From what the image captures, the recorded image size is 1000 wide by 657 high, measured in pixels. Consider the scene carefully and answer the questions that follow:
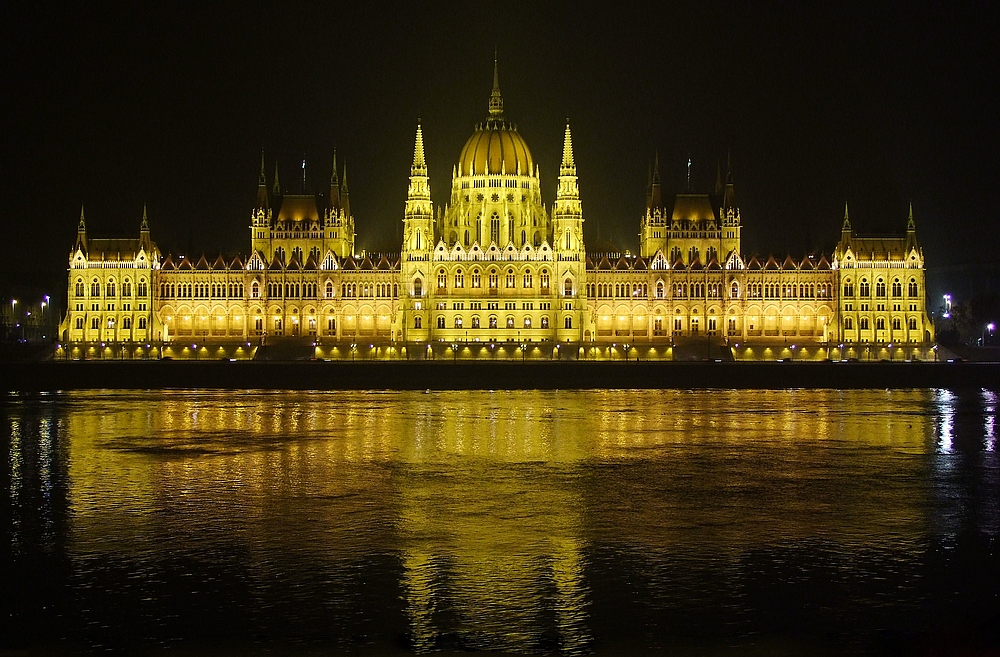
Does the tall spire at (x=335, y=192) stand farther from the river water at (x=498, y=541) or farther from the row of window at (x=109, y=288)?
the river water at (x=498, y=541)

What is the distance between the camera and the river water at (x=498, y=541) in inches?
666

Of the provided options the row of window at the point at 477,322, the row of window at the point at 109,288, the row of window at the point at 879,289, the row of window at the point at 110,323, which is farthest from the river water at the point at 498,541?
the row of window at the point at 109,288

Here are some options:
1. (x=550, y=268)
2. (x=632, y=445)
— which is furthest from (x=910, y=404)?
(x=550, y=268)

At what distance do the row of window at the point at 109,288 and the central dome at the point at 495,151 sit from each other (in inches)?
1400

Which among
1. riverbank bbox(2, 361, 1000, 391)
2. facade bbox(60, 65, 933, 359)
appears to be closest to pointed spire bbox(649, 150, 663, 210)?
facade bbox(60, 65, 933, 359)

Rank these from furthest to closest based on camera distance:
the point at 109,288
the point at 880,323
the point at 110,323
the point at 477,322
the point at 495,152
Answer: the point at 495,152
the point at 109,288
the point at 110,323
the point at 880,323
the point at 477,322

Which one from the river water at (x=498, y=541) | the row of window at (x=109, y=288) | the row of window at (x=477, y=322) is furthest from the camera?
the row of window at (x=109, y=288)

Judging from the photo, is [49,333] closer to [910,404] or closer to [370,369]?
[370,369]

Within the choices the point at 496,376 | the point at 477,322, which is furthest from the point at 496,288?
the point at 496,376

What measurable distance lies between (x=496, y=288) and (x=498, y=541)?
9846cm

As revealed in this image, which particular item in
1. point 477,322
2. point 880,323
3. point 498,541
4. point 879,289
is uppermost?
point 879,289

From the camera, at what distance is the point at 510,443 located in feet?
129

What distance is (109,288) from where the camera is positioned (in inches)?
4958

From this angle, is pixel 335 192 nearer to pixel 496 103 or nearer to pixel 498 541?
pixel 496 103
